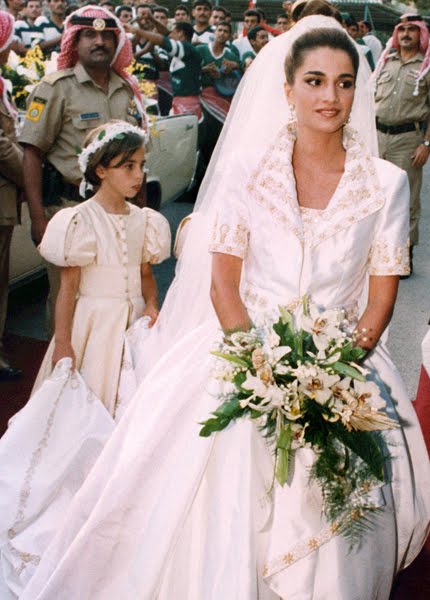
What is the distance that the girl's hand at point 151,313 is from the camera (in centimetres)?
378

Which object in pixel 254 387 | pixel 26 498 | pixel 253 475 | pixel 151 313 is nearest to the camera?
pixel 254 387

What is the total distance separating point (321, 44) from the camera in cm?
249

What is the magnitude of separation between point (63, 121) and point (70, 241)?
123 cm

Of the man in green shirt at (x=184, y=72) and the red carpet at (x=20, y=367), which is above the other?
the man in green shirt at (x=184, y=72)

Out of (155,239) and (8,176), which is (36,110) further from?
(155,239)

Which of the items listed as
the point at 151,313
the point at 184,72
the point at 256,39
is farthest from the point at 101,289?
the point at 256,39

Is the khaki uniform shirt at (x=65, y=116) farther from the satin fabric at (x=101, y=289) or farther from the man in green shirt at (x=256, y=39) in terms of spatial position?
the man in green shirt at (x=256, y=39)

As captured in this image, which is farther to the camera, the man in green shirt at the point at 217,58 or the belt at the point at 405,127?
the man in green shirt at the point at 217,58

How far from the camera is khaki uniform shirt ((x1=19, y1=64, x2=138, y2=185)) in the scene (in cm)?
446

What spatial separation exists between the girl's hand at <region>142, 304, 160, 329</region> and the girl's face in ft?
1.85

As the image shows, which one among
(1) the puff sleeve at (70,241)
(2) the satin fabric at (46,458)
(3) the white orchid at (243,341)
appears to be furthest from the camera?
(1) the puff sleeve at (70,241)

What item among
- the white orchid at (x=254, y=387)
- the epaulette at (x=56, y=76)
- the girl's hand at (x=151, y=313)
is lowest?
the girl's hand at (x=151, y=313)

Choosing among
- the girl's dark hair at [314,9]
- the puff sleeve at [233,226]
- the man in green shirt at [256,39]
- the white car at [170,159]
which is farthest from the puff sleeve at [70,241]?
the man in green shirt at [256,39]

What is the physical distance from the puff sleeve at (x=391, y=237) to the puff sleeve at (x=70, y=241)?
5.07 feet
